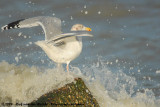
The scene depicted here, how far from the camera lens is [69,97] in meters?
4.41

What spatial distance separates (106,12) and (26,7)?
2.51 meters

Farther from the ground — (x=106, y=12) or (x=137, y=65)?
(x=106, y=12)

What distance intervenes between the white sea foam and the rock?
10.9 inches

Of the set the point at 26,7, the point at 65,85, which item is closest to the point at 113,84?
the point at 65,85

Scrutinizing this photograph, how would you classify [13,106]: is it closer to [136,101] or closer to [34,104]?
[34,104]

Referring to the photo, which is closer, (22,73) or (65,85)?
(65,85)

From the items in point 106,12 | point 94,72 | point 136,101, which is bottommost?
point 136,101

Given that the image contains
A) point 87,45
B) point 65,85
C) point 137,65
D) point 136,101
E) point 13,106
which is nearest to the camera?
point 65,85

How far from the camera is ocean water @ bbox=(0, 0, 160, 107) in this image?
632 centimetres

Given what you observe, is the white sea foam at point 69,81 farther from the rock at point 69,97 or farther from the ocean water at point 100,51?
the rock at point 69,97

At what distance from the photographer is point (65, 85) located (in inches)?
185

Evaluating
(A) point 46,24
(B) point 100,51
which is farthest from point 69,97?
(B) point 100,51

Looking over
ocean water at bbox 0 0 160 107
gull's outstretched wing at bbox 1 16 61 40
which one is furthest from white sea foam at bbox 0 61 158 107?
gull's outstretched wing at bbox 1 16 61 40

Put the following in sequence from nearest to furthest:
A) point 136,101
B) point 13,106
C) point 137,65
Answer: point 13,106
point 136,101
point 137,65
